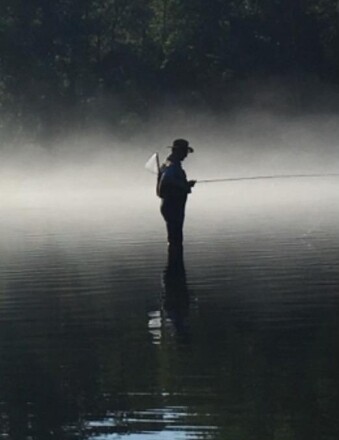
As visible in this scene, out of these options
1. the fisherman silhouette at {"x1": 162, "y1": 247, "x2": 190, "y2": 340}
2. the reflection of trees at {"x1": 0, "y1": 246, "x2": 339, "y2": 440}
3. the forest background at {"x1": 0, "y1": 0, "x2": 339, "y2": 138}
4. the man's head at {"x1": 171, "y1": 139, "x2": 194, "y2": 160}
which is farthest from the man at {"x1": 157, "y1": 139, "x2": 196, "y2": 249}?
the forest background at {"x1": 0, "y1": 0, "x2": 339, "y2": 138}

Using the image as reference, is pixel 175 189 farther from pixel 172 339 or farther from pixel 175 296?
pixel 172 339

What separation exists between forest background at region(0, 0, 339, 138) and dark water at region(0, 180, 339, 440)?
4971 cm

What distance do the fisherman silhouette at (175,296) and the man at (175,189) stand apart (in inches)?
9.5

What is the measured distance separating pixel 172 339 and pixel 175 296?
3982mm

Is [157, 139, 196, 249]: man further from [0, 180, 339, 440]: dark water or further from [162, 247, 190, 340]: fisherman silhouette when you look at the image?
[0, 180, 339, 440]: dark water

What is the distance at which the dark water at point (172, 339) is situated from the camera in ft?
34.3

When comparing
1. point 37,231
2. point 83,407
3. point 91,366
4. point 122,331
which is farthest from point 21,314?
point 37,231

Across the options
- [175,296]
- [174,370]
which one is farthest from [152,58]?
[174,370]

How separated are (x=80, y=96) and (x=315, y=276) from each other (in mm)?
59569

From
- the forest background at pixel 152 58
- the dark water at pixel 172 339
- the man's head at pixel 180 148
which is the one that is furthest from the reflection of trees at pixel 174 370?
the forest background at pixel 152 58

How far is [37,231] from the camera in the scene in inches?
1347

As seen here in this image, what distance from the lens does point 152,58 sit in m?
80.1

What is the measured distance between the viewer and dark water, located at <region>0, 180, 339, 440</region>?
10445mm

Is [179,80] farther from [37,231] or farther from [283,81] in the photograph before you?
[37,231]
